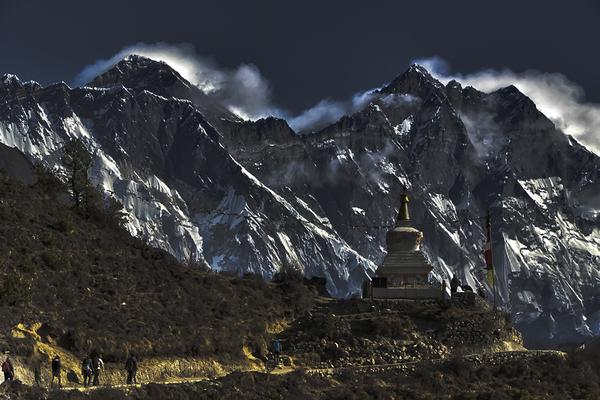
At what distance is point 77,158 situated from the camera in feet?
292

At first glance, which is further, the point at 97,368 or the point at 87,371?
the point at 97,368

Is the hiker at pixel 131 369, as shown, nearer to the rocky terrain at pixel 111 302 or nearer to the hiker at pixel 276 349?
the rocky terrain at pixel 111 302

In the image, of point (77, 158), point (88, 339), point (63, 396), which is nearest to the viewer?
point (63, 396)

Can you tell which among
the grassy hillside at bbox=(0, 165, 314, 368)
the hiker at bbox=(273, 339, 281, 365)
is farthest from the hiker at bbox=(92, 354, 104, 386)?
the hiker at bbox=(273, 339, 281, 365)

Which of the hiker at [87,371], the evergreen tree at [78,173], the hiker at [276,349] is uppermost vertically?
the evergreen tree at [78,173]

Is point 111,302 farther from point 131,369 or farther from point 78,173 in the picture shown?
point 78,173

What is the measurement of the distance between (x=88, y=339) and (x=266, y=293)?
81.2 feet

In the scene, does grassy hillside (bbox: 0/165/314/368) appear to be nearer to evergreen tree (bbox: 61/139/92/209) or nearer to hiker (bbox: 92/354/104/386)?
hiker (bbox: 92/354/104/386)

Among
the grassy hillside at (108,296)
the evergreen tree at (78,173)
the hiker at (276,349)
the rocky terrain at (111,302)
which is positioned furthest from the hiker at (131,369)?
the evergreen tree at (78,173)

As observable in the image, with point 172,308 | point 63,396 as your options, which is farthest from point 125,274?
point 63,396

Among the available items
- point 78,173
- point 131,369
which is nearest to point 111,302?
point 131,369

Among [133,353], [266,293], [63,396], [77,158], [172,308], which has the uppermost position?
[77,158]

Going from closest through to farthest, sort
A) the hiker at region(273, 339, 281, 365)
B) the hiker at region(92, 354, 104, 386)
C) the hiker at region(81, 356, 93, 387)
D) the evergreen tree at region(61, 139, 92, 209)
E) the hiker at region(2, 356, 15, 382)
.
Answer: the hiker at region(2, 356, 15, 382) → the hiker at region(81, 356, 93, 387) → the hiker at region(92, 354, 104, 386) → the hiker at region(273, 339, 281, 365) → the evergreen tree at region(61, 139, 92, 209)

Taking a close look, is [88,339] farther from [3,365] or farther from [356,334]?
[356,334]
